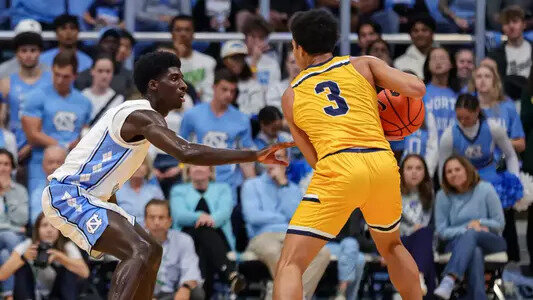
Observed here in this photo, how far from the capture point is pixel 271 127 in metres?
10.7

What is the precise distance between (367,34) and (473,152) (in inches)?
69.7

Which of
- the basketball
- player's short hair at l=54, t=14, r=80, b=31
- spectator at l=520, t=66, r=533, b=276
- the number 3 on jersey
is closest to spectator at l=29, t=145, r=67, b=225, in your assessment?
player's short hair at l=54, t=14, r=80, b=31

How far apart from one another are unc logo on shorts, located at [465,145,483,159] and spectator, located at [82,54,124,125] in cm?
318

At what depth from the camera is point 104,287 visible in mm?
10086

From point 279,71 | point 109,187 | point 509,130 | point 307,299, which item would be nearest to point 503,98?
point 509,130

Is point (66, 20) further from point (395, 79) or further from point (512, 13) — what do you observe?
point (395, 79)

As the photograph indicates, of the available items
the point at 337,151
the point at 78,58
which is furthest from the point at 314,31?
the point at 78,58

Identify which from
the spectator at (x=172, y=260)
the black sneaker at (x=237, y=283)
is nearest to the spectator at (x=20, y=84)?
the spectator at (x=172, y=260)

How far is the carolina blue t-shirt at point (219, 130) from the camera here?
1059 centimetres

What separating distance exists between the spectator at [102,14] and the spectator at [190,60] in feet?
2.85

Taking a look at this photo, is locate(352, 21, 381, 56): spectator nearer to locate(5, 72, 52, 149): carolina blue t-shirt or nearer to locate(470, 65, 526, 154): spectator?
locate(470, 65, 526, 154): spectator

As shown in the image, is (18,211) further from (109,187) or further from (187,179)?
(109,187)

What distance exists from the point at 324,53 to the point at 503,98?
427 centimetres

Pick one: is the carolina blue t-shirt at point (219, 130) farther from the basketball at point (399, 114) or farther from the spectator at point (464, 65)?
the basketball at point (399, 114)
